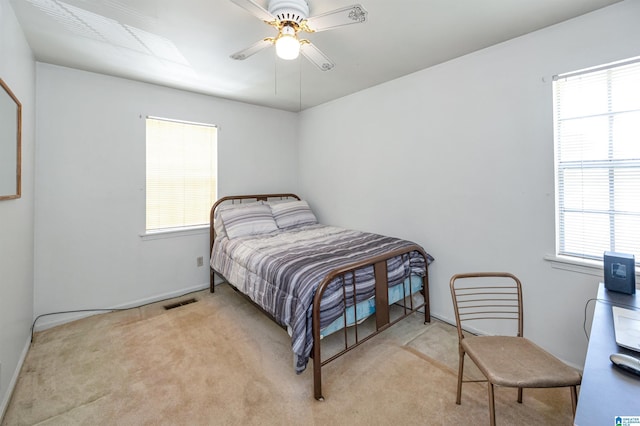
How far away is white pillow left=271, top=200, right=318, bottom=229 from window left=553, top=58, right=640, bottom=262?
266 cm

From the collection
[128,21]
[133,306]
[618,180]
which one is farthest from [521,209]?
[133,306]

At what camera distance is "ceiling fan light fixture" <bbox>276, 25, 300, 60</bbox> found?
1607 millimetres

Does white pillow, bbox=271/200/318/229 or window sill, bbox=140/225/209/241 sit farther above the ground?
white pillow, bbox=271/200/318/229

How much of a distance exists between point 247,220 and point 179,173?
3.34 feet

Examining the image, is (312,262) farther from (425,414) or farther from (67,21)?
(67,21)

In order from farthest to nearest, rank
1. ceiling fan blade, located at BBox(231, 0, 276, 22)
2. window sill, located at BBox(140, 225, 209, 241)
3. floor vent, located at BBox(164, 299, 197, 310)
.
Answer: window sill, located at BBox(140, 225, 209, 241) → floor vent, located at BBox(164, 299, 197, 310) → ceiling fan blade, located at BBox(231, 0, 276, 22)

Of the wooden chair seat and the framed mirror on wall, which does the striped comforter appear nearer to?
the wooden chair seat

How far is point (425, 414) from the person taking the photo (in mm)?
1587

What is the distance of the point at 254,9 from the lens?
1462 millimetres

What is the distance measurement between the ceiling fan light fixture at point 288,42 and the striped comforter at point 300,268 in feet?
4.71

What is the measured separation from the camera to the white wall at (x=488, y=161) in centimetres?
192

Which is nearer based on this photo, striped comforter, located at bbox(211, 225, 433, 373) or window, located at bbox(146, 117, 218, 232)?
striped comforter, located at bbox(211, 225, 433, 373)

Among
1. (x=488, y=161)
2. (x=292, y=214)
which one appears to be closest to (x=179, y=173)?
(x=292, y=214)

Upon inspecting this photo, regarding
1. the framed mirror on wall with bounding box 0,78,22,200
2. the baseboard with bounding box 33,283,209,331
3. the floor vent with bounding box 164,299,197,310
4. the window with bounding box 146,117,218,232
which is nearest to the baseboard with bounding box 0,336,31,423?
the baseboard with bounding box 33,283,209,331
